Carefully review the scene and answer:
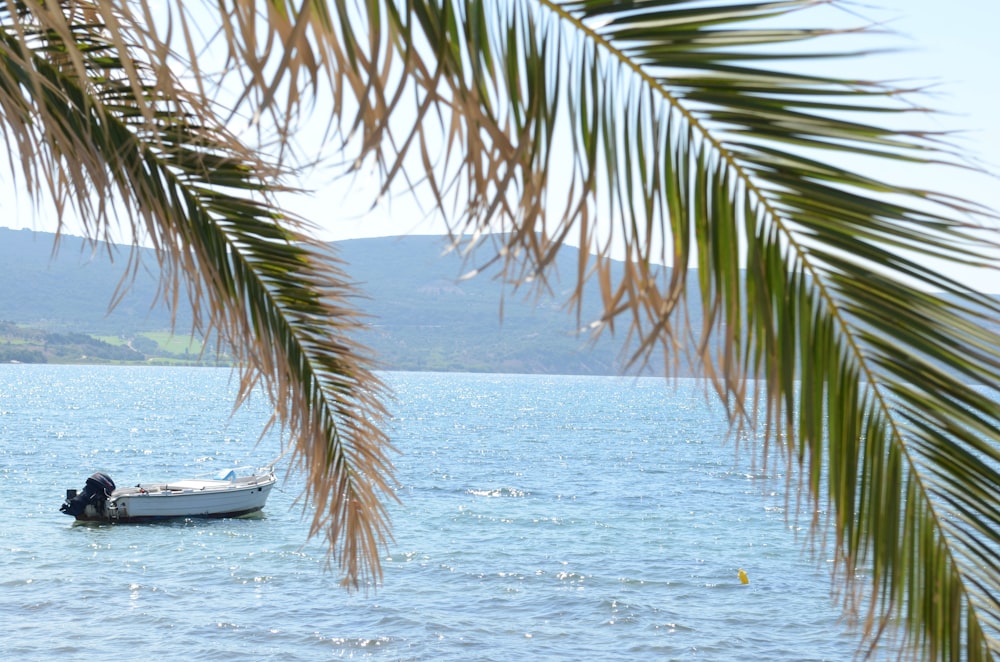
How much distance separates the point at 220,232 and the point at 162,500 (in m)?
28.8

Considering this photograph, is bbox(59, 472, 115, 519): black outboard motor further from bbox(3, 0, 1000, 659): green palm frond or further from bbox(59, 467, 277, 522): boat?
bbox(3, 0, 1000, 659): green palm frond

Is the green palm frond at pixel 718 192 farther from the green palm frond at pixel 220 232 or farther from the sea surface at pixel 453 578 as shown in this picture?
the green palm frond at pixel 220 232

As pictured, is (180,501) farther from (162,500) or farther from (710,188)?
(710,188)

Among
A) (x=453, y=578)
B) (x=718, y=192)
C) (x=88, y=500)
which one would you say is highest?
(x=718, y=192)

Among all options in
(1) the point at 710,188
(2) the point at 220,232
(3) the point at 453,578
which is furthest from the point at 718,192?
(3) the point at 453,578

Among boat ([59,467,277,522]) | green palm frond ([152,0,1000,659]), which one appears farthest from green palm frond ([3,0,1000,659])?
boat ([59,467,277,522])

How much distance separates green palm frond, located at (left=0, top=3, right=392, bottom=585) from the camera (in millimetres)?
3066

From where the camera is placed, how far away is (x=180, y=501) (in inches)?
1210

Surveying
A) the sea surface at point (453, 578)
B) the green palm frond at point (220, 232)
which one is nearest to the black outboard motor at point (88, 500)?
the sea surface at point (453, 578)

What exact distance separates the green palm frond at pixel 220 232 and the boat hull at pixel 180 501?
27478mm

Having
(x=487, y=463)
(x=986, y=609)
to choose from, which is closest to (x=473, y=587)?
(x=986, y=609)

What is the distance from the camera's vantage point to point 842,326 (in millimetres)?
1743

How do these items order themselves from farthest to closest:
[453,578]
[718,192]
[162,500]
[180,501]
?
[180,501], [162,500], [453,578], [718,192]

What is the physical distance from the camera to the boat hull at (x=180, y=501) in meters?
30.4
